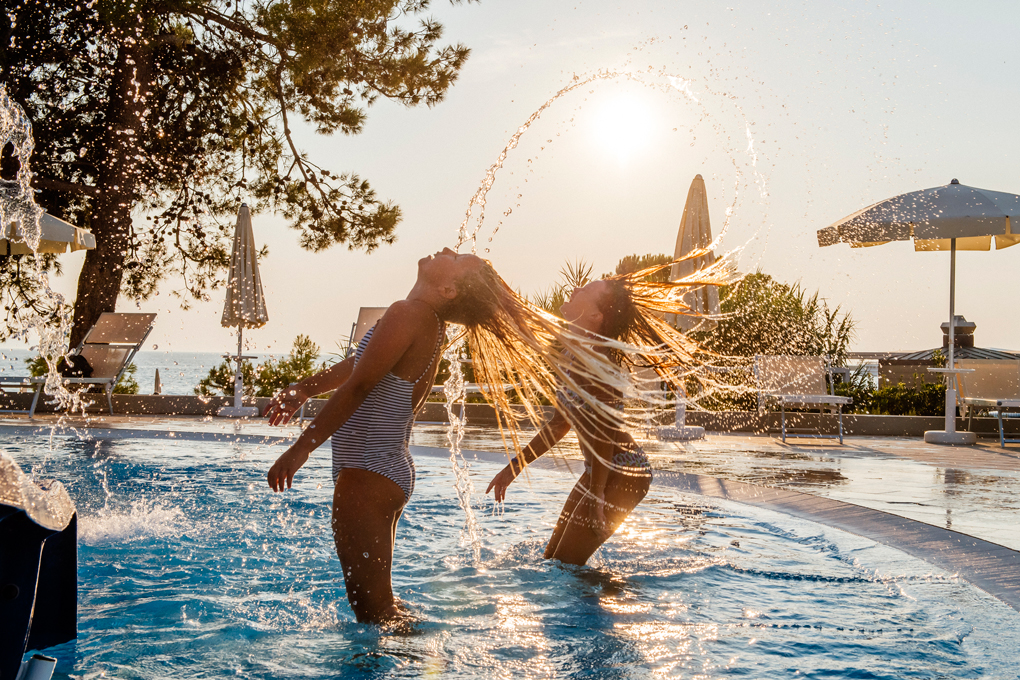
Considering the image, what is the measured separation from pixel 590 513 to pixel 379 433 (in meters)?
1.31

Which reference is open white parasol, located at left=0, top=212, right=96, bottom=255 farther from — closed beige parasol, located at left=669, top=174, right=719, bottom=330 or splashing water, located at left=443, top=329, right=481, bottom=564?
closed beige parasol, located at left=669, top=174, right=719, bottom=330

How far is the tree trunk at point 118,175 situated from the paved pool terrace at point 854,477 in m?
3.82

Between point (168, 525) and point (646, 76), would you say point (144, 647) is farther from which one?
point (646, 76)

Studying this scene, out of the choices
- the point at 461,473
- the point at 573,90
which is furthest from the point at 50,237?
the point at 573,90

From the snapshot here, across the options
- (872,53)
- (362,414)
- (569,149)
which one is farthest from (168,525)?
(872,53)

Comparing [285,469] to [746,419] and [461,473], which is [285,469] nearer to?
[461,473]

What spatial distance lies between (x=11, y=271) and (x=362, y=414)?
1564 cm

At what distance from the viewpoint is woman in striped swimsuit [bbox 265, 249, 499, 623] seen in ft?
8.63

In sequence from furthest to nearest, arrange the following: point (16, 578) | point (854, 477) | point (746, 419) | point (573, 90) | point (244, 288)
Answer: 1. point (244, 288)
2. point (746, 419)
3. point (854, 477)
4. point (573, 90)
5. point (16, 578)

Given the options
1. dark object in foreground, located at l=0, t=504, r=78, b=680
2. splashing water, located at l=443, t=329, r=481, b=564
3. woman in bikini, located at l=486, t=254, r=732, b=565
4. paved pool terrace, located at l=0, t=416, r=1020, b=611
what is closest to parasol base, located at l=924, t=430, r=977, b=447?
paved pool terrace, located at l=0, t=416, r=1020, b=611

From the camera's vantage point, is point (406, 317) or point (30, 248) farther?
point (30, 248)

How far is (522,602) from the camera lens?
3.28m

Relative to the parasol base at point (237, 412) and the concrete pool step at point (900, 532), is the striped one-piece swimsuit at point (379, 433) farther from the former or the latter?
the parasol base at point (237, 412)

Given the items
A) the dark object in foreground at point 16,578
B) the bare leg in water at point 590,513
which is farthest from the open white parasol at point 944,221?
the dark object in foreground at point 16,578
